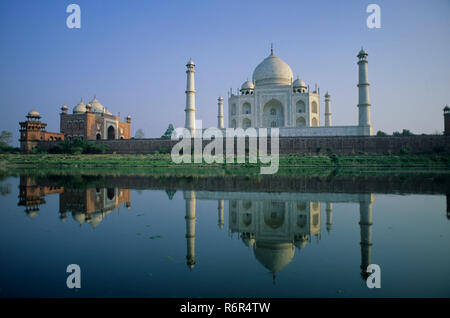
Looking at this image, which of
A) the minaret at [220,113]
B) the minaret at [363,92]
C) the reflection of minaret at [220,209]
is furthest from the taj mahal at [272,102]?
the reflection of minaret at [220,209]

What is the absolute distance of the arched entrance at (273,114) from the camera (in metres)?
24.8

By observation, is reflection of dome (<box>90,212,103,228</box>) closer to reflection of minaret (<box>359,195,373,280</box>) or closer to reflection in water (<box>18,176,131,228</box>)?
reflection in water (<box>18,176,131,228</box>)

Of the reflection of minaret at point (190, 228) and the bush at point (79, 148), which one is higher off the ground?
the bush at point (79, 148)

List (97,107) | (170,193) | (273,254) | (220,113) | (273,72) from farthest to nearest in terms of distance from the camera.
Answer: (97,107) → (220,113) → (273,72) → (170,193) → (273,254)

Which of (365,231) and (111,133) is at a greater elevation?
(111,133)

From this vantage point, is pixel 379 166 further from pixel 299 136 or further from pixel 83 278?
pixel 83 278

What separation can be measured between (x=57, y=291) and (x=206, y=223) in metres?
2.57

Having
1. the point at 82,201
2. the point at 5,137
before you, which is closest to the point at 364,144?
the point at 82,201

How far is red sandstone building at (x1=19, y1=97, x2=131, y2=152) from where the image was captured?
85.4ft

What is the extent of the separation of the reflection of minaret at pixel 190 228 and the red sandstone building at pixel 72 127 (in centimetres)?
2274

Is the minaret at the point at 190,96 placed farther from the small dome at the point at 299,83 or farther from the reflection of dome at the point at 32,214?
the reflection of dome at the point at 32,214

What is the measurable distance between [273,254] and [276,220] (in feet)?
5.09

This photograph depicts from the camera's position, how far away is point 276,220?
4941 millimetres

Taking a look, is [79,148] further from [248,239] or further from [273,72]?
[248,239]
